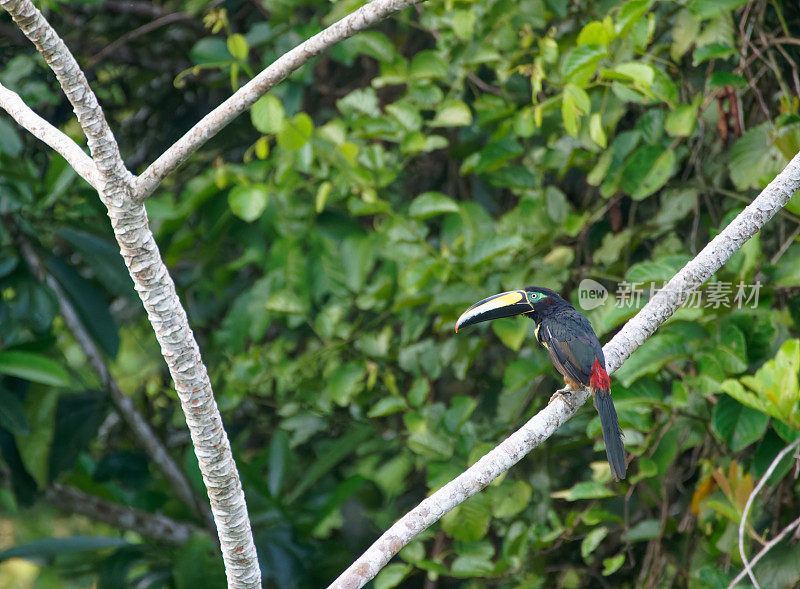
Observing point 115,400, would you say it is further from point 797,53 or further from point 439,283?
point 797,53

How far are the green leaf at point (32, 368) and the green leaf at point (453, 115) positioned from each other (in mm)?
1611

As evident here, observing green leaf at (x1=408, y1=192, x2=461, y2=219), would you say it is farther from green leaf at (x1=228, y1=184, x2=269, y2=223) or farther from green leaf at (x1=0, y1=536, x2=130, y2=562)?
green leaf at (x1=0, y1=536, x2=130, y2=562)

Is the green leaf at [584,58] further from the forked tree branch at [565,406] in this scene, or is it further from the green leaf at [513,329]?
the green leaf at [513,329]

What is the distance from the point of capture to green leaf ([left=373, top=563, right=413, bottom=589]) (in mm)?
2830

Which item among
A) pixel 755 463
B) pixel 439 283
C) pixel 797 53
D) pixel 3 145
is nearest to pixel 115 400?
pixel 3 145

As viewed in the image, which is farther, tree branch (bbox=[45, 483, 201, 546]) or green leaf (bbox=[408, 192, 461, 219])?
tree branch (bbox=[45, 483, 201, 546])

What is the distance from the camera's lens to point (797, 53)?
2988 millimetres

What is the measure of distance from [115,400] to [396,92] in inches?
71.5

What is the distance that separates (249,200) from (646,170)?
4.50 feet

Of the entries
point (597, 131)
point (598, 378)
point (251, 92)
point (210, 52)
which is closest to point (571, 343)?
point (598, 378)

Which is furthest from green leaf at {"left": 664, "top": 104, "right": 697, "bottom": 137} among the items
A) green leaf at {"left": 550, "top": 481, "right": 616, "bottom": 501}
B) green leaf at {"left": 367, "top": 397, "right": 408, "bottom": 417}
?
green leaf at {"left": 367, "top": 397, "right": 408, "bottom": 417}

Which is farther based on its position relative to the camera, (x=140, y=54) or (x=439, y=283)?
(x=140, y=54)

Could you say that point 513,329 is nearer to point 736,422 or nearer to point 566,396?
point 566,396

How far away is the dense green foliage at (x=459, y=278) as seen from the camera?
2654 mm
